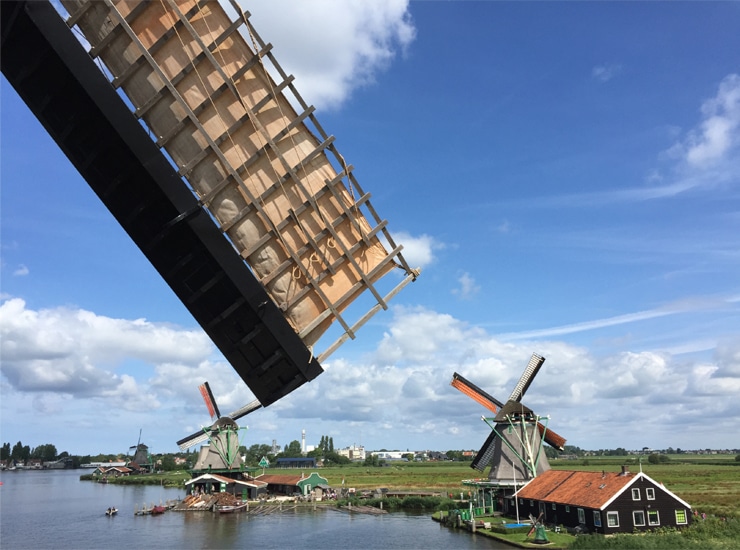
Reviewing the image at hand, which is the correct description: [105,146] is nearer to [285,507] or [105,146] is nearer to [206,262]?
[206,262]

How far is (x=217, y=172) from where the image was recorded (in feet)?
17.6

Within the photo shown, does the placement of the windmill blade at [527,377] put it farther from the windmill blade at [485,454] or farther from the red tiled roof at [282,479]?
the red tiled roof at [282,479]

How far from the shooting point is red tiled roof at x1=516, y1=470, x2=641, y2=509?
98.7ft

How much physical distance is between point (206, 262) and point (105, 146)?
144cm

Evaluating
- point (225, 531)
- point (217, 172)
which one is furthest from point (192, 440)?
point (217, 172)

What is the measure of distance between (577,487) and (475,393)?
1514 cm

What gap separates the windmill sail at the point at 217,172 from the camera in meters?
5.09

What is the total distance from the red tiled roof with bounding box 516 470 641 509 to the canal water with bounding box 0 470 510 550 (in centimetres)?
491

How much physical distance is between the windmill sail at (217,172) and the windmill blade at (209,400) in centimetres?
6669

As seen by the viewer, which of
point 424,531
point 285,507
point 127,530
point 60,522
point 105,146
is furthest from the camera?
point 285,507

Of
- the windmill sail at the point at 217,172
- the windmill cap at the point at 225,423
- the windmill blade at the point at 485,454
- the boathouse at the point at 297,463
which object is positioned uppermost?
the windmill sail at the point at 217,172

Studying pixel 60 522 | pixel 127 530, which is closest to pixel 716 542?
pixel 127 530

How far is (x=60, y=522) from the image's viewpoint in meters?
48.1

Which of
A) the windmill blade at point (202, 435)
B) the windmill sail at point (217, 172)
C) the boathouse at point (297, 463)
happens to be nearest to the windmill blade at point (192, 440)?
the windmill blade at point (202, 435)
